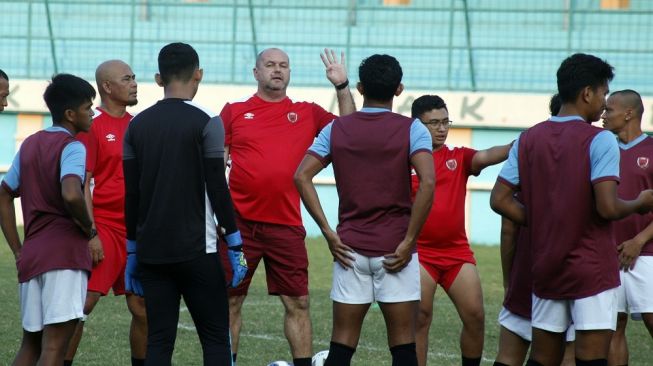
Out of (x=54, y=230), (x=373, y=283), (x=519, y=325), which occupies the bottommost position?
(x=519, y=325)

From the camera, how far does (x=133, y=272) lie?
6.45 meters

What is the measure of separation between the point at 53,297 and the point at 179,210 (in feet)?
2.94

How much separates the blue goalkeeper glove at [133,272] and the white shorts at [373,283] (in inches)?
41.6

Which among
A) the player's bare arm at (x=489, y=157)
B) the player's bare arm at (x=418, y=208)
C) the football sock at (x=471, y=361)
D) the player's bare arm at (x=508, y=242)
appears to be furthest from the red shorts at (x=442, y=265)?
the player's bare arm at (x=418, y=208)

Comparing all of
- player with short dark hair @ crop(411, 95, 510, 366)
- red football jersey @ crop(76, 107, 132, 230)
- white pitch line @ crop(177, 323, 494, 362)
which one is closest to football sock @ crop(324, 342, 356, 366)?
player with short dark hair @ crop(411, 95, 510, 366)

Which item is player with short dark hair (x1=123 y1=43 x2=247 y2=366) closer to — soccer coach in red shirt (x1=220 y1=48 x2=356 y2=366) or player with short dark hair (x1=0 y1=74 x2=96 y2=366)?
player with short dark hair (x1=0 y1=74 x2=96 y2=366)

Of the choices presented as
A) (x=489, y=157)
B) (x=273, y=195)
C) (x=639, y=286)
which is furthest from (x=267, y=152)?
(x=639, y=286)

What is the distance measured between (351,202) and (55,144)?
160cm

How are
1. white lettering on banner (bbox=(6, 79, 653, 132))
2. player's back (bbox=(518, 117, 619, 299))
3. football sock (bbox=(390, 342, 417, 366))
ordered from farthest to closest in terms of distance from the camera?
1. white lettering on banner (bbox=(6, 79, 653, 132))
2. football sock (bbox=(390, 342, 417, 366))
3. player's back (bbox=(518, 117, 619, 299))

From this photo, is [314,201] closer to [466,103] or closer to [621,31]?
[466,103]

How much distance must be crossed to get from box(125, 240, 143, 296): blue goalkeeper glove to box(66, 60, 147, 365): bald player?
137 centimetres

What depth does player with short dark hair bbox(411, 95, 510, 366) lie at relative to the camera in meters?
7.83

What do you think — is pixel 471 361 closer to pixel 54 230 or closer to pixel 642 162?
pixel 642 162

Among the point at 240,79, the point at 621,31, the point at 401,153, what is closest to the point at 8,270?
the point at 240,79
